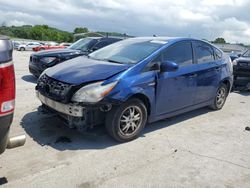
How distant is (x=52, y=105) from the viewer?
4516 mm

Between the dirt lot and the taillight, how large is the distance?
1.10 metres

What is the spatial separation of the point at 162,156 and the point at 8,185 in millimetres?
2090

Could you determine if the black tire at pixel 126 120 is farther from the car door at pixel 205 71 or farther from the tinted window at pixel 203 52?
the tinted window at pixel 203 52

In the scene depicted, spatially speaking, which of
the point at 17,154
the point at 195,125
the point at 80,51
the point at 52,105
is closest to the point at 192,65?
the point at 195,125

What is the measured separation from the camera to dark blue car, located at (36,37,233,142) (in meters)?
4.26

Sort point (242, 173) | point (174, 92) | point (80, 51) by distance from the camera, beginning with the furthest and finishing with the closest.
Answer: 1. point (80, 51)
2. point (174, 92)
3. point (242, 173)

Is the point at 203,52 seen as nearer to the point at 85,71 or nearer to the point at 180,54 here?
the point at 180,54

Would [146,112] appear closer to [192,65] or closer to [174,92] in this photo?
[174,92]

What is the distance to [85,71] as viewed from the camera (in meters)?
4.59

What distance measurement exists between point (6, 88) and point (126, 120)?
7.47 ft

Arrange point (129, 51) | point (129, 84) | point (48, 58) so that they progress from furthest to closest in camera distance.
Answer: point (48, 58) → point (129, 51) → point (129, 84)

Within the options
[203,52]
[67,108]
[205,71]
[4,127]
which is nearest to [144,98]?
[67,108]

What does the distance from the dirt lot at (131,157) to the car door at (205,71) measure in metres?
0.65

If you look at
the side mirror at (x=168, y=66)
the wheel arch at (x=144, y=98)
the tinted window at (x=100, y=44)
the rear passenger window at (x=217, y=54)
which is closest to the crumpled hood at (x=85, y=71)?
the wheel arch at (x=144, y=98)
